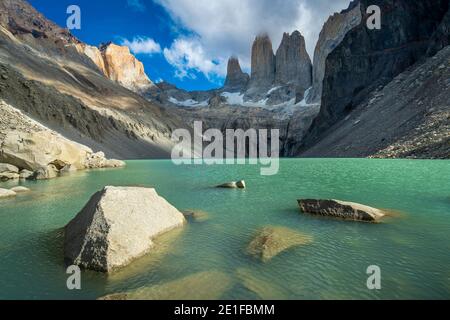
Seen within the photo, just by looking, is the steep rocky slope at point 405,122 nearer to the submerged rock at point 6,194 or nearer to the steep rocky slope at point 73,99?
the submerged rock at point 6,194

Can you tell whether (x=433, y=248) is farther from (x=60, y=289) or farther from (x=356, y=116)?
(x=356, y=116)

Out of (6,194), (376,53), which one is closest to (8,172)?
(6,194)

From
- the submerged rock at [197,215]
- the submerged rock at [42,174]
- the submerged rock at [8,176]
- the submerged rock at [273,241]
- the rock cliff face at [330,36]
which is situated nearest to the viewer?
the submerged rock at [273,241]

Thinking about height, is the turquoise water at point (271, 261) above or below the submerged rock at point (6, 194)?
below

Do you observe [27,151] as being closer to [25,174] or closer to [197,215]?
[25,174]

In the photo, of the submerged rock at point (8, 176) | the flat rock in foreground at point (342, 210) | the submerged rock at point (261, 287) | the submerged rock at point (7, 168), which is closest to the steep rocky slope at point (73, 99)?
the submerged rock at point (7, 168)

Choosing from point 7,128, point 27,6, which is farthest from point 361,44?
point 27,6

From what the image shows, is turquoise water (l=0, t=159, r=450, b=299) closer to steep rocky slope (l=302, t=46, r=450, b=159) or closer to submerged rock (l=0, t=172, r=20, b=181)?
submerged rock (l=0, t=172, r=20, b=181)
